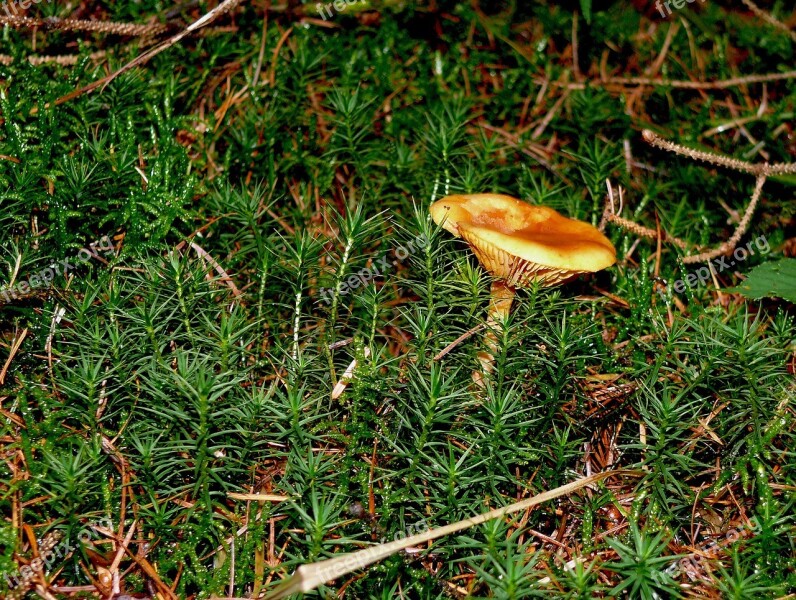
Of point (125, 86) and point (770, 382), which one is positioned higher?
point (125, 86)

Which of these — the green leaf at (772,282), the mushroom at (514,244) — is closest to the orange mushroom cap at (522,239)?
the mushroom at (514,244)

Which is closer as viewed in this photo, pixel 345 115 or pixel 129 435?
pixel 129 435

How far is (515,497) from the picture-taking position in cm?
229

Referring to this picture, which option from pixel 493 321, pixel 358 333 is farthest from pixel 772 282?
pixel 358 333

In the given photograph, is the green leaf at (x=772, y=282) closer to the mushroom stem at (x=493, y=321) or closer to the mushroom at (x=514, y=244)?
the mushroom at (x=514, y=244)

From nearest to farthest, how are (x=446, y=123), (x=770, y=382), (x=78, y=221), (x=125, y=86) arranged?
(x=770, y=382)
(x=78, y=221)
(x=125, y=86)
(x=446, y=123)

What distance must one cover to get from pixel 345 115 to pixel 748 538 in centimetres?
224

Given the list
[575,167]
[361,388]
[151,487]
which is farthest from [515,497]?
[575,167]

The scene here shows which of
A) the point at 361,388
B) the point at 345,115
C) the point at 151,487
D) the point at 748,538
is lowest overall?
the point at 748,538

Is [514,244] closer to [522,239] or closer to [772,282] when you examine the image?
[522,239]

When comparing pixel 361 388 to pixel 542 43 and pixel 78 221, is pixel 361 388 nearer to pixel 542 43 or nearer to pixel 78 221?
pixel 78 221

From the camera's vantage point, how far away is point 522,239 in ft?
7.34

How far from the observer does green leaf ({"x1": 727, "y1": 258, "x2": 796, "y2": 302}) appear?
2.68 m

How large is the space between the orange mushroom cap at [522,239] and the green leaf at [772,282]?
678 mm
